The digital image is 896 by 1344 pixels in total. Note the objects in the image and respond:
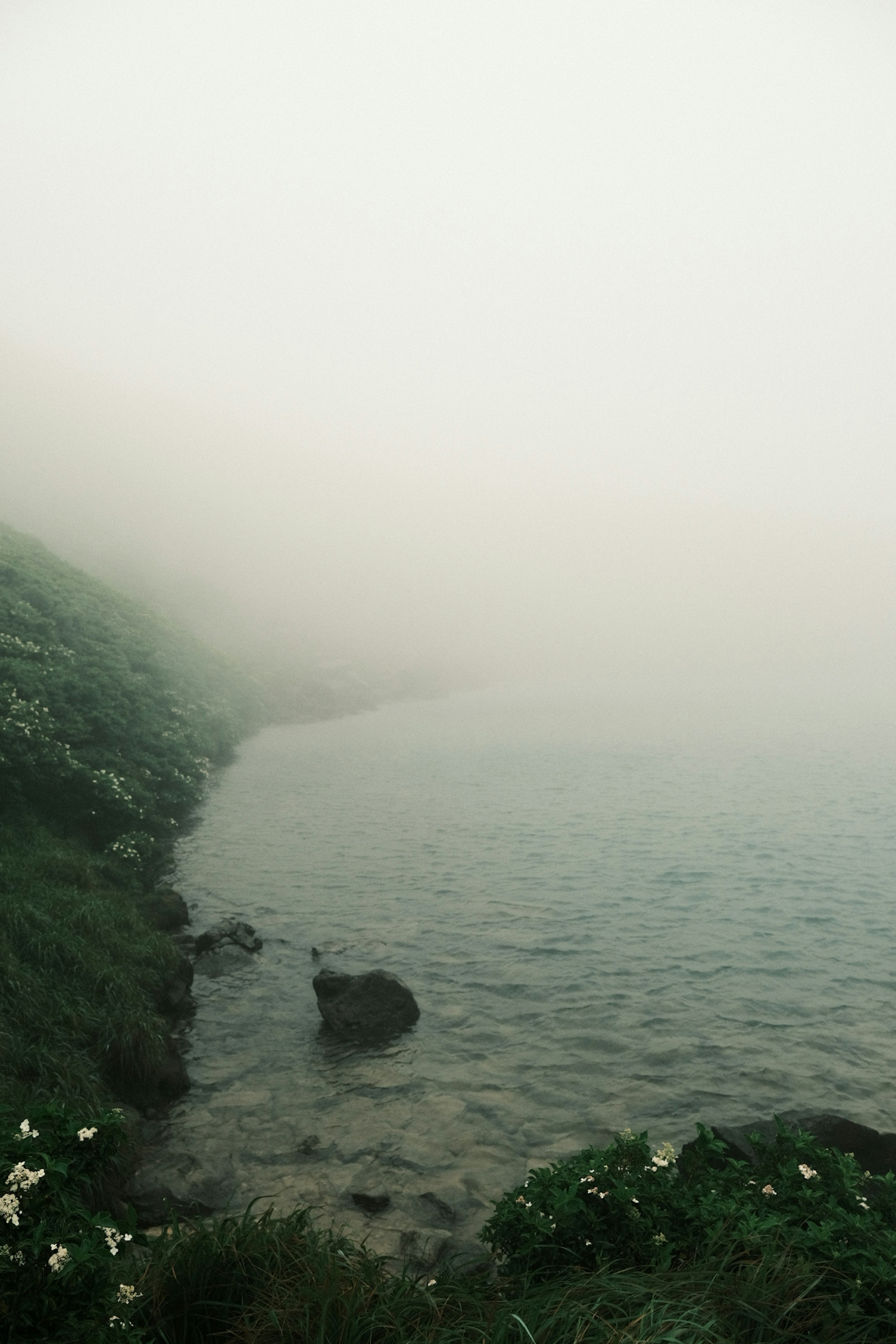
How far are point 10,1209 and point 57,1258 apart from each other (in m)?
0.45

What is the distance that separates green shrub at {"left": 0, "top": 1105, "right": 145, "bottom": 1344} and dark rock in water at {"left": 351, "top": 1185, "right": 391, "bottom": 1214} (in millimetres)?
6725

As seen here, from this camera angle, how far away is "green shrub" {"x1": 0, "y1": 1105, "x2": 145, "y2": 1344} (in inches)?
189

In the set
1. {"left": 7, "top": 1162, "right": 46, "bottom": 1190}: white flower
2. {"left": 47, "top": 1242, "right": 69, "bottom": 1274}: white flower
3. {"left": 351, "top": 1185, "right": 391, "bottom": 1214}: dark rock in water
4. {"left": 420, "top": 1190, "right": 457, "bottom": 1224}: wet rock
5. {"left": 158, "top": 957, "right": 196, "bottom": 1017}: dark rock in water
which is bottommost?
{"left": 158, "top": 957, "right": 196, "bottom": 1017}: dark rock in water

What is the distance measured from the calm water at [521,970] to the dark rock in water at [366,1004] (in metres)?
0.54

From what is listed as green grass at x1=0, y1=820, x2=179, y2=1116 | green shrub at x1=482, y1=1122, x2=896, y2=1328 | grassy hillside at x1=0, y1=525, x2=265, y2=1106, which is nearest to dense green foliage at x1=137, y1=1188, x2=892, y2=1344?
green shrub at x1=482, y1=1122, x2=896, y2=1328

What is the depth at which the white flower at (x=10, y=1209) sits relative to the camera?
4.88 meters

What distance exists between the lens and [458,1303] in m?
6.63

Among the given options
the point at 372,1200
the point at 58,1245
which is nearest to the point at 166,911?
the point at 372,1200

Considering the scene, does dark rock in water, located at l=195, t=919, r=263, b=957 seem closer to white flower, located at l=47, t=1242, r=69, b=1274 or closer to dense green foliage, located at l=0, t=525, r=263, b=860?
dense green foliage, located at l=0, t=525, r=263, b=860

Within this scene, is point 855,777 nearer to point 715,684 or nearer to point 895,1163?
point 895,1163

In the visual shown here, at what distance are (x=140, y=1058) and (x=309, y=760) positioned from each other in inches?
1540

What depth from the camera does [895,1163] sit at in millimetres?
11305

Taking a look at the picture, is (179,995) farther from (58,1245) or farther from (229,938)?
(58,1245)

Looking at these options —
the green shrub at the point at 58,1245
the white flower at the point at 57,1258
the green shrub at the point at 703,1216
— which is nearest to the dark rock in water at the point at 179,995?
the green shrub at the point at 703,1216
